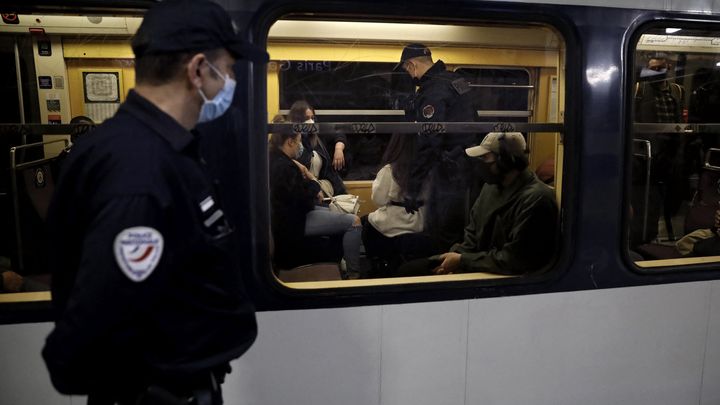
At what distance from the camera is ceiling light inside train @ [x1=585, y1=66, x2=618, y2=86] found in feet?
7.20

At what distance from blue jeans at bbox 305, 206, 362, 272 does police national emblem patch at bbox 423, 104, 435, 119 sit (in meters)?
0.64

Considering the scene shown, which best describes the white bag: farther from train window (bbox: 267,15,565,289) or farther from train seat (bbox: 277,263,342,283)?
train seat (bbox: 277,263,342,283)

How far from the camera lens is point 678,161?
2859mm

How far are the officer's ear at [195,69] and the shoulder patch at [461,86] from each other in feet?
4.65

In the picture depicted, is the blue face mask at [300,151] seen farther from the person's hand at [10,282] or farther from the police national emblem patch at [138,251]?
the police national emblem patch at [138,251]

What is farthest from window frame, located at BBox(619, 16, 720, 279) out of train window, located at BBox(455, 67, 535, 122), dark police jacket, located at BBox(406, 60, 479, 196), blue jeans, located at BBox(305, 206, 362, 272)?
blue jeans, located at BBox(305, 206, 362, 272)

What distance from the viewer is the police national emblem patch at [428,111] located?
2.37m

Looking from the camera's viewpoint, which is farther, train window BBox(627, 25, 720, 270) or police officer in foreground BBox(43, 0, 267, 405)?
train window BBox(627, 25, 720, 270)

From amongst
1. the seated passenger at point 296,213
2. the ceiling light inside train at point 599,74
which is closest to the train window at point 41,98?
the seated passenger at point 296,213

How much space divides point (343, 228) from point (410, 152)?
480mm

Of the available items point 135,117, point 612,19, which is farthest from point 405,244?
point 135,117

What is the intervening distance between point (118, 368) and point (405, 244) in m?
1.56

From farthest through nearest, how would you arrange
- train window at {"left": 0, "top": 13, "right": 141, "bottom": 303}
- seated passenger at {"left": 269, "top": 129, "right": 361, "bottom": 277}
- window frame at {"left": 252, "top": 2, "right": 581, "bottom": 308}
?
seated passenger at {"left": 269, "top": 129, "right": 361, "bottom": 277}
train window at {"left": 0, "top": 13, "right": 141, "bottom": 303}
window frame at {"left": 252, "top": 2, "right": 581, "bottom": 308}

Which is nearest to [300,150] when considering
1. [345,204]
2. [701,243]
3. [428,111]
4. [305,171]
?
[305,171]
